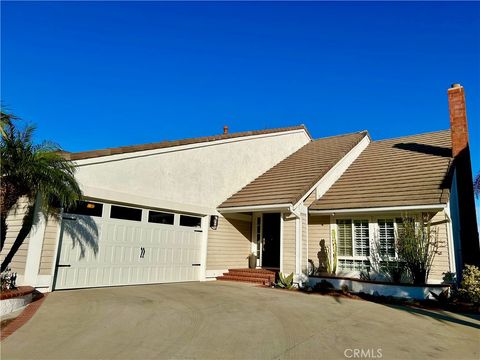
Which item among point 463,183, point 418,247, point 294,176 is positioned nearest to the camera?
point 418,247

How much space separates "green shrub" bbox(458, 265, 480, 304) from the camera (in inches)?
336

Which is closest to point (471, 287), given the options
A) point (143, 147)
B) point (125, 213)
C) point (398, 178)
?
point (398, 178)

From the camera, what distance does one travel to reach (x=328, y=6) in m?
12.0

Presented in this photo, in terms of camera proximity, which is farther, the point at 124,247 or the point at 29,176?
the point at 124,247

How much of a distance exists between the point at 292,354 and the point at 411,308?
5.26 meters

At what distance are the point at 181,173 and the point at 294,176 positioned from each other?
4890 mm

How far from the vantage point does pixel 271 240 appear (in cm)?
1438

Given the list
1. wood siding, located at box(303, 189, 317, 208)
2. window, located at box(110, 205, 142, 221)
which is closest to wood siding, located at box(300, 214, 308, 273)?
wood siding, located at box(303, 189, 317, 208)

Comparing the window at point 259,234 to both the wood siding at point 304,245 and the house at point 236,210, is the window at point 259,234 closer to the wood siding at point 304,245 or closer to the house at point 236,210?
the house at point 236,210

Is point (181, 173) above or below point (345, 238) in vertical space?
above

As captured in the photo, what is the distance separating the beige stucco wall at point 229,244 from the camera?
12906 mm

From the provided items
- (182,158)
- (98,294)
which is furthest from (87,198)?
(182,158)

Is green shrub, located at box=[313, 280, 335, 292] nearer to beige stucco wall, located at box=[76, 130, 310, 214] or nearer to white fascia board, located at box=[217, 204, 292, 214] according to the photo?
white fascia board, located at box=[217, 204, 292, 214]

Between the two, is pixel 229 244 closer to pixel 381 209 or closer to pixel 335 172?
pixel 335 172
